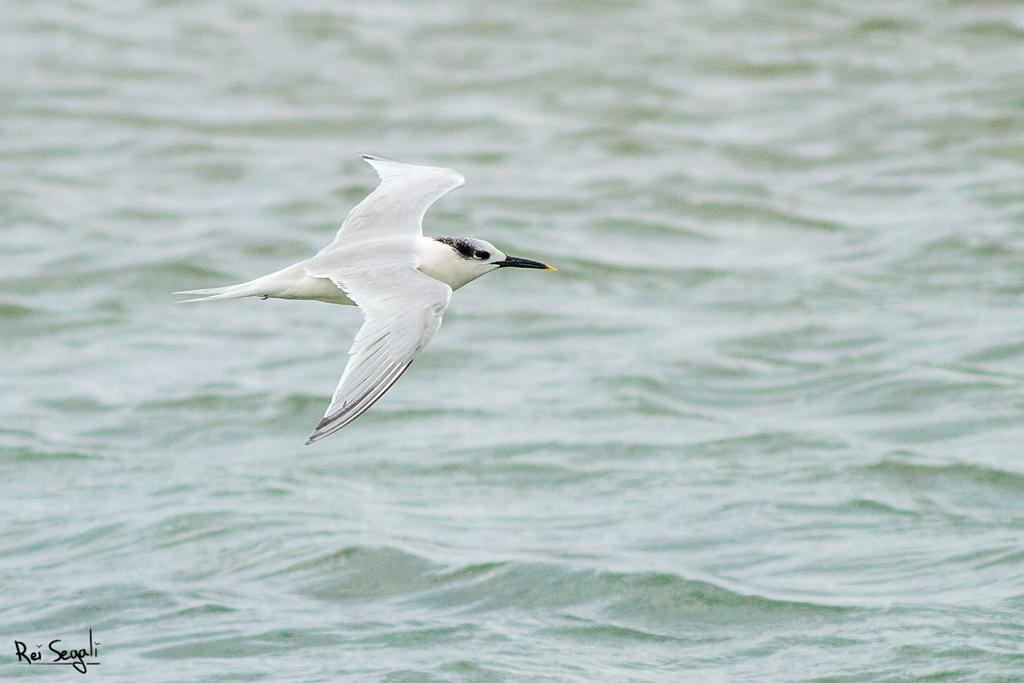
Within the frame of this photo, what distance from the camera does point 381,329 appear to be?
600cm

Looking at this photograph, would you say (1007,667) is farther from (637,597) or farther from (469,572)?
(469,572)

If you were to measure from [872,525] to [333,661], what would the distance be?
2.92 m

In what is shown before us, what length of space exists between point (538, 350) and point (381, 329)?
5636 millimetres

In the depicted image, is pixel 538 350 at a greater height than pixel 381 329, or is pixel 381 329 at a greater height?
pixel 381 329

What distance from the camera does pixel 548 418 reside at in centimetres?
1035

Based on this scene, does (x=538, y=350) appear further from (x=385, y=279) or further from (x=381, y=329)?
(x=381, y=329)

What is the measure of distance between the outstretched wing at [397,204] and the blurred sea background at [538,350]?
1677mm

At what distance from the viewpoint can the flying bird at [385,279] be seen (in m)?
5.68
